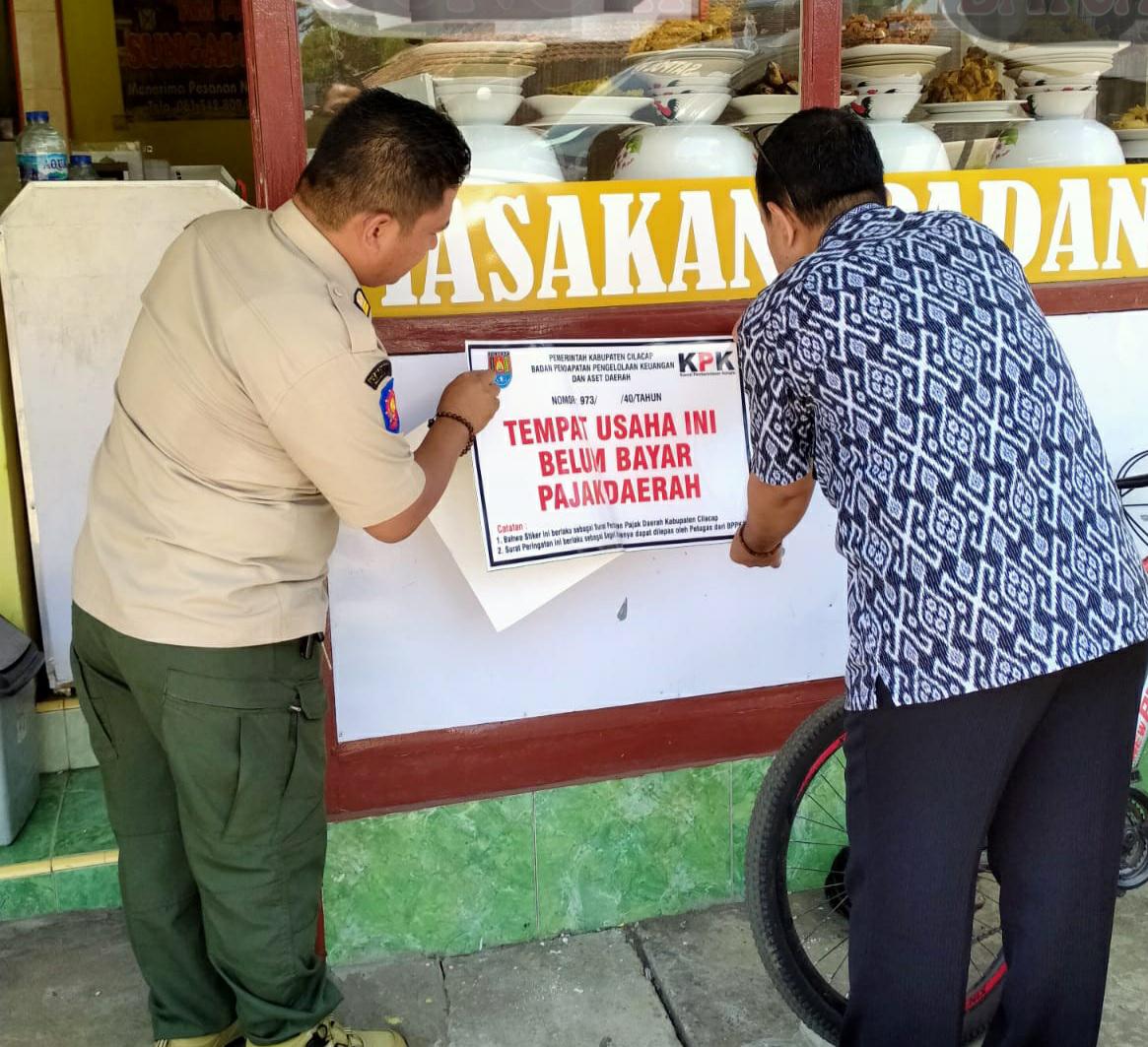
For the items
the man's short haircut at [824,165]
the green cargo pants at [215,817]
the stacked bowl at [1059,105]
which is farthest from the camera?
the stacked bowl at [1059,105]

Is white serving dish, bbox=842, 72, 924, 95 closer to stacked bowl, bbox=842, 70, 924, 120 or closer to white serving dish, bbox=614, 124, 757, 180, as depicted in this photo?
stacked bowl, bbox=842, 70, 924, 120

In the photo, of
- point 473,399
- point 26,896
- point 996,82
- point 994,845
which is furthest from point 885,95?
point 26,896

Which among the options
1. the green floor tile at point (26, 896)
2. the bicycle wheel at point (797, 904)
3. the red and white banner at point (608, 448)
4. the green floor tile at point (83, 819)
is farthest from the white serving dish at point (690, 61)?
the green floor tile at point (26, 896)

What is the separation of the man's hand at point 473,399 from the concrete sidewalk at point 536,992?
129 cm

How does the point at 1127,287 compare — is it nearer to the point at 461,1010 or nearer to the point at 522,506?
the point at 522,506

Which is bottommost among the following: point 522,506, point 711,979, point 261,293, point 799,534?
point 711,979

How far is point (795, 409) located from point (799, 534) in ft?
3.76

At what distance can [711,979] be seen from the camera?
2754 mm

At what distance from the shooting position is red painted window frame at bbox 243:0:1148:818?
2.43m

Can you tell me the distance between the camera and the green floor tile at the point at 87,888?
292 centimetres

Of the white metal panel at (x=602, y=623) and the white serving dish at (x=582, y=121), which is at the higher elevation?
the white serving dish at (x=582, y=121)

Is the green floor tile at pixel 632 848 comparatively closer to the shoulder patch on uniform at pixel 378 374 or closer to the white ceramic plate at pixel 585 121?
the shoulder patch on uniform at pixel 378 374

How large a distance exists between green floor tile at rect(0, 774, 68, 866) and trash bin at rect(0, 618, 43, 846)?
21 millimetres

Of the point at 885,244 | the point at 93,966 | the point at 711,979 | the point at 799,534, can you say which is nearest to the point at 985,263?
the point at 885,244
